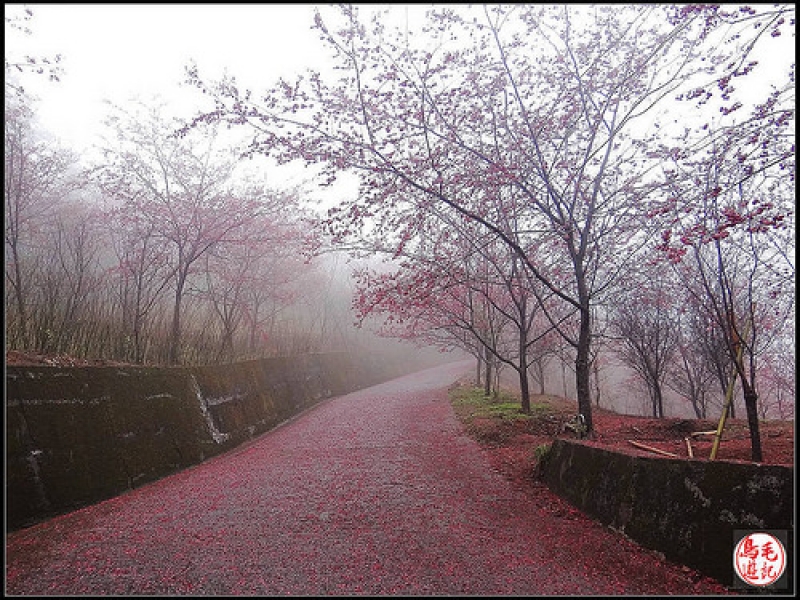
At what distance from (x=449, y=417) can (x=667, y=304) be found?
17.3ft

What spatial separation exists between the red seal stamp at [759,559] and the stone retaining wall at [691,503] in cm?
4

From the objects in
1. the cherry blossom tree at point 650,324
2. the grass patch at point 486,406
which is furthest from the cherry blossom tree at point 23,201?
the cherry blossom tree at point 650,324

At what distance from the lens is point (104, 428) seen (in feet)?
17.0

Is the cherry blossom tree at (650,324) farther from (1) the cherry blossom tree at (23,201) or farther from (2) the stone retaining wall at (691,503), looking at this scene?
(1) the cherry blossom tree at (23,201)

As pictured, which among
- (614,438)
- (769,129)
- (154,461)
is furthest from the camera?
(614,438)

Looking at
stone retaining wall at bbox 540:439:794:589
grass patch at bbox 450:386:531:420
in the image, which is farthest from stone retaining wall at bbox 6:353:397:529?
stone retaining wall at bbox 540:439:794:589

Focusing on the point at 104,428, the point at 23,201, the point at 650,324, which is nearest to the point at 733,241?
the point at 650,324

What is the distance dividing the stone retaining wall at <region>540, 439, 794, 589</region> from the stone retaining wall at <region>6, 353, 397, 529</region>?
502 centimetres

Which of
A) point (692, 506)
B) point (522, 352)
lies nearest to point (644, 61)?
point (692, 506)

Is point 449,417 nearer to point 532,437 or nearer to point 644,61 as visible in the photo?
point 532,437

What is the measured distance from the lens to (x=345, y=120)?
532 centimetres

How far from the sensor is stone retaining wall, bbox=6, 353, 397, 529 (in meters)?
4.29

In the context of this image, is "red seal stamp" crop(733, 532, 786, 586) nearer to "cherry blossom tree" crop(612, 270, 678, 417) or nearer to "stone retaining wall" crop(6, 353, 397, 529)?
"stone retaining wall" crop(6, 353, 397, 529)

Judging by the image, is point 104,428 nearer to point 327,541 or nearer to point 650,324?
point 327,541
